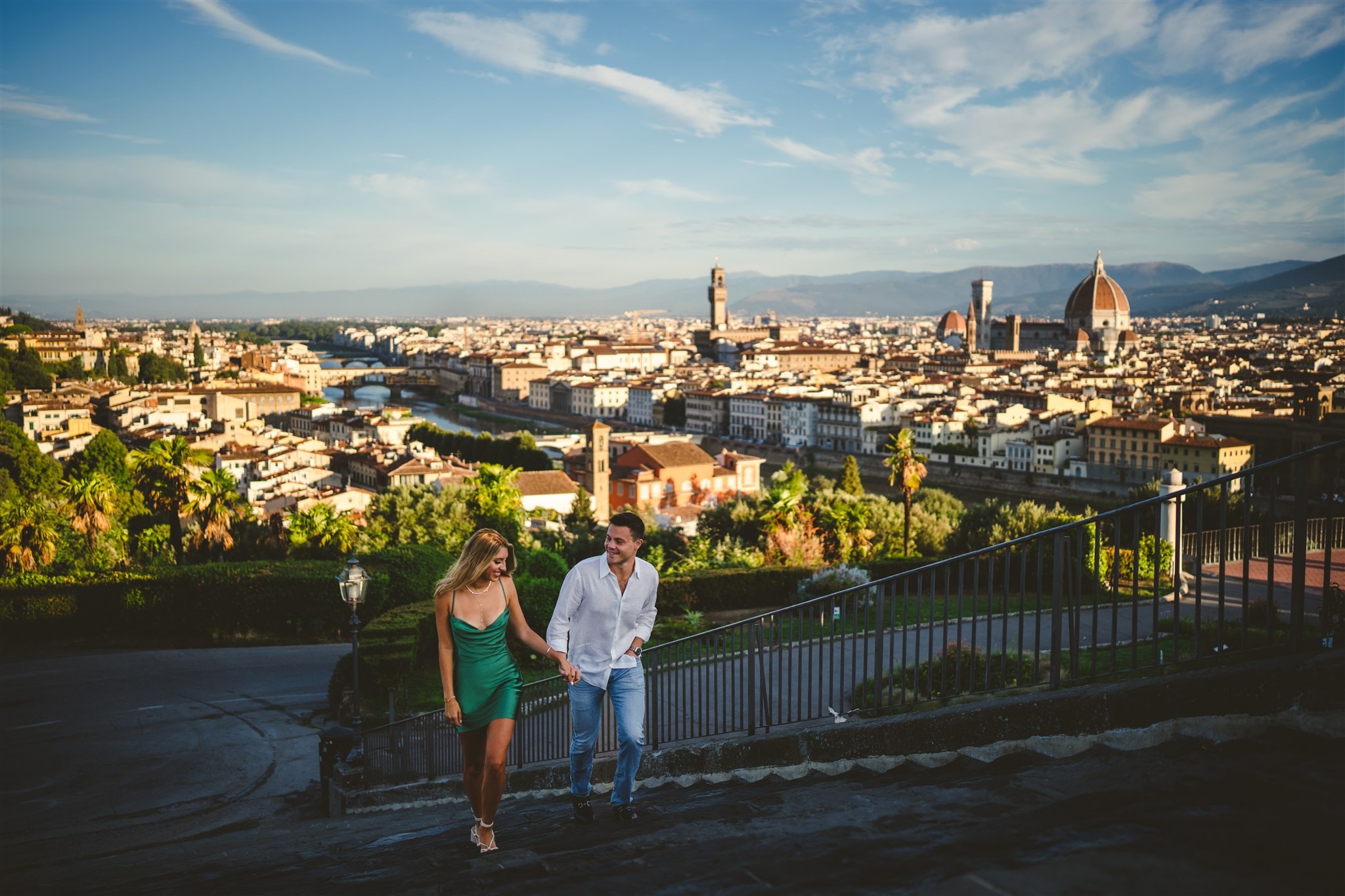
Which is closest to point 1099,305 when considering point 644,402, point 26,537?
point 644,402

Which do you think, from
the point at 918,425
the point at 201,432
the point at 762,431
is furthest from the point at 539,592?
the point at 762,431

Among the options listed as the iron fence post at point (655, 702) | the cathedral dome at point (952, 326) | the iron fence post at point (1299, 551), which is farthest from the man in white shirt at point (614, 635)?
the cathedral dome at point (952, 326)

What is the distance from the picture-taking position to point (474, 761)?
414 cm

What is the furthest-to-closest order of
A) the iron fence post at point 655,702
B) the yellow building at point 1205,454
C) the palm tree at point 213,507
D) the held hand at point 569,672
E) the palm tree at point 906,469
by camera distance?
the yellow building at point 1205,454 → the palm tree at point 906,469 → the palm tree at point 213,507 → the iron fence post at point 655,702 → the held hand at point 569,672

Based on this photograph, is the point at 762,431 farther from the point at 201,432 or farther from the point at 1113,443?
the point at 201,432

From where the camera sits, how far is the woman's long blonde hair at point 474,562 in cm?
395

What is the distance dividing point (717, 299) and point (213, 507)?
145 meters

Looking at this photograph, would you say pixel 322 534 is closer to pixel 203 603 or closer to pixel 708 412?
pixel 203 603

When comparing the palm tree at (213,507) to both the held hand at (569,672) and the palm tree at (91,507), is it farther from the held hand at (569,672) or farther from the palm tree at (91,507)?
the held hand at (569,672)

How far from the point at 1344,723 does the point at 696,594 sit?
48.4 feet

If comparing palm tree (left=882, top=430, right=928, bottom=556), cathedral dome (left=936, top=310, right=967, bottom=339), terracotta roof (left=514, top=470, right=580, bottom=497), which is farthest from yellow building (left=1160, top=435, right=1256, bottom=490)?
cathedral dome (left=936, top=310, right=967, bottom=339)

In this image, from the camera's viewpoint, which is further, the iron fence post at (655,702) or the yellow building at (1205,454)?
the yellow building at (1205,454)

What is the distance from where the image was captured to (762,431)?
267 feet

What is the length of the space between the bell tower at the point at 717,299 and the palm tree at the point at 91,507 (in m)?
141
